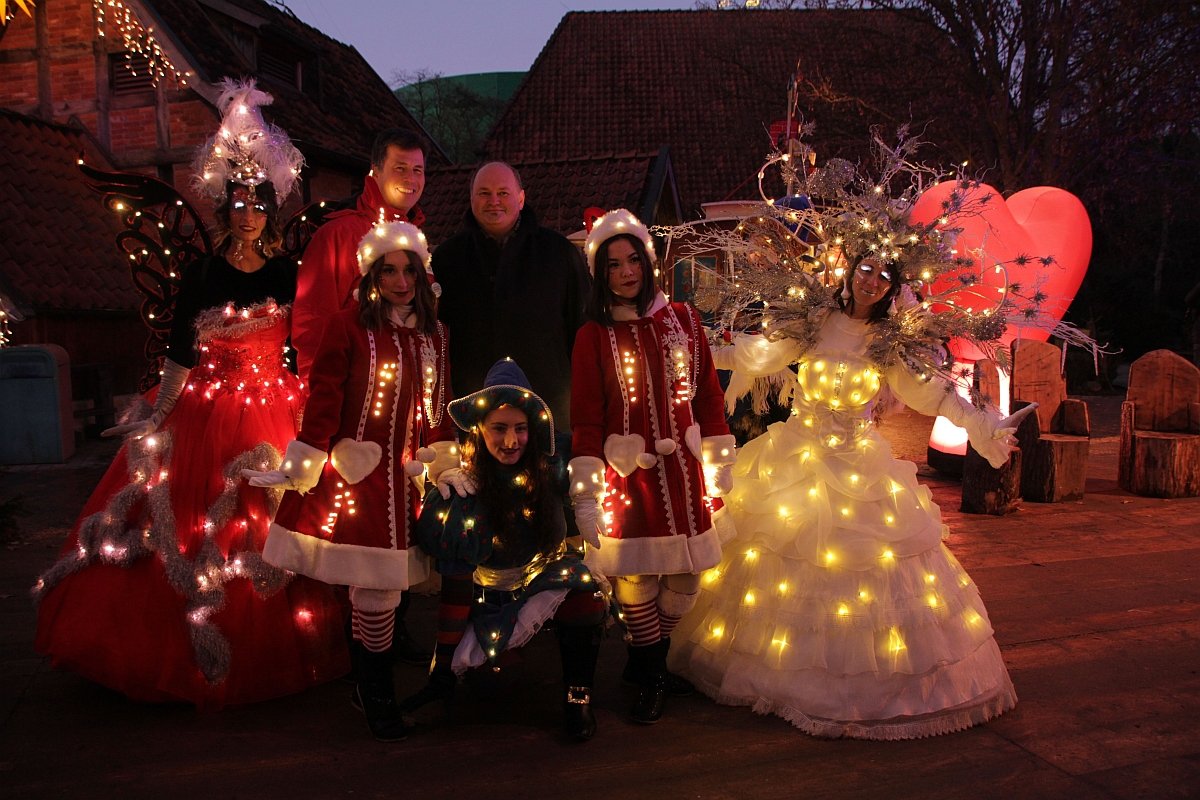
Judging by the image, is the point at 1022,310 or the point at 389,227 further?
the point at 1022,310

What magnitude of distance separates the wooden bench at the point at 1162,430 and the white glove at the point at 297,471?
6.74 meters

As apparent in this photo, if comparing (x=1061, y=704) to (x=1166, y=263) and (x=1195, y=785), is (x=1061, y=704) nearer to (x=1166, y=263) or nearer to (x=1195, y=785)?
(x=1195, y=785)

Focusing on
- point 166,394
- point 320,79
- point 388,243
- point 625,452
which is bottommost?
point 625,452

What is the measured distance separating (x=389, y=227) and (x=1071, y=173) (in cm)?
1463

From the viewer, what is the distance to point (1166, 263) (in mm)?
21281

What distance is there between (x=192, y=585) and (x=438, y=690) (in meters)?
1.10

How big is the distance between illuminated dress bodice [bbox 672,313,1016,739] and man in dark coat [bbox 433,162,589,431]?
38.1 inches

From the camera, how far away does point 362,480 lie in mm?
3025

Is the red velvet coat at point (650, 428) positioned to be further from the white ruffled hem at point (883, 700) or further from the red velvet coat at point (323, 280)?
the red velvet coat at point (323, 280)

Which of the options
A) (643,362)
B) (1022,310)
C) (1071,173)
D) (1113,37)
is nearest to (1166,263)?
(1071,173)

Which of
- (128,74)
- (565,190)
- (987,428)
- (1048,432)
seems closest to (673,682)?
(987,428)

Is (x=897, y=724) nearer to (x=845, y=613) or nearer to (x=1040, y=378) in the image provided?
(x=845, y=613)

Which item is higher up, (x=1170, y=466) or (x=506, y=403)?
(x=506, y=403)

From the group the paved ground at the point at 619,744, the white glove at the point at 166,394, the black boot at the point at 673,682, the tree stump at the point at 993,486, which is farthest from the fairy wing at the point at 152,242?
the tree stump at the point at 993,486
